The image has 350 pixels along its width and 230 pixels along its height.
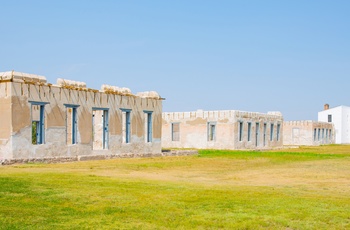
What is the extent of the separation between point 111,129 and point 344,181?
13.6 m

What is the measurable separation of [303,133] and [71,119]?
38.0 meters

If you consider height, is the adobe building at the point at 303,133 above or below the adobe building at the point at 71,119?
below

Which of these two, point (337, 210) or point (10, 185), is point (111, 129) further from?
point (337, 210)

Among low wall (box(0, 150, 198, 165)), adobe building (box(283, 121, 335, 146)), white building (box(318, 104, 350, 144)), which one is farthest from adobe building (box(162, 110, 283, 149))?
white building (box(318, 104, 350, 144))

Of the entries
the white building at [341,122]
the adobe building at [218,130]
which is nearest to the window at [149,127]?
the adobe building at [218,130]

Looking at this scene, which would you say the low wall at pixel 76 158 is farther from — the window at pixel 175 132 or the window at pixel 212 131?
the window at pixel 175 132

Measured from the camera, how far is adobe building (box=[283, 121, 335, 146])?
→ 55.5 metres

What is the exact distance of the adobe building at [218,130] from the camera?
123 feet

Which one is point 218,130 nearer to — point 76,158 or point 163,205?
point 76,158

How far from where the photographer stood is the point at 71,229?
716 cm

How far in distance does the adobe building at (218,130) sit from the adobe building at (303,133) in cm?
1373

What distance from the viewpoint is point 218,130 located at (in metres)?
37.9

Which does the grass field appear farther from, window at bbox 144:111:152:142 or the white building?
the white building

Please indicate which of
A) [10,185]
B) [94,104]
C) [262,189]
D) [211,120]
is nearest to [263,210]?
[262,189]
